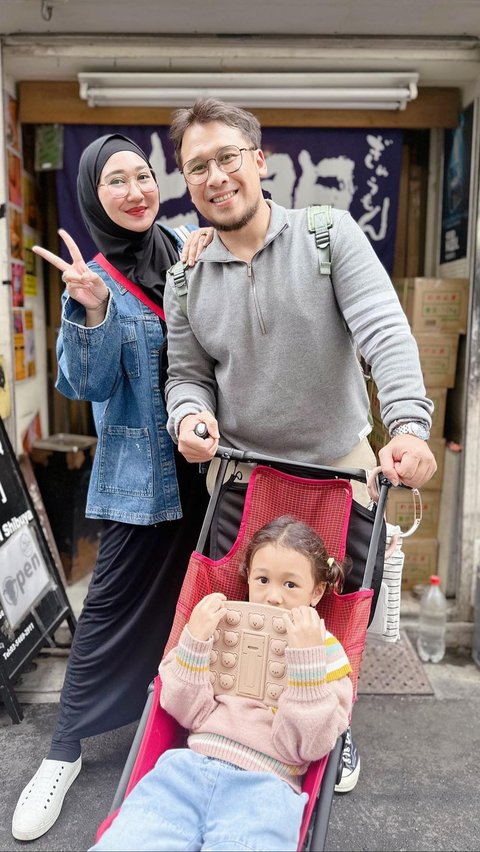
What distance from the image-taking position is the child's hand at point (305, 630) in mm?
1880

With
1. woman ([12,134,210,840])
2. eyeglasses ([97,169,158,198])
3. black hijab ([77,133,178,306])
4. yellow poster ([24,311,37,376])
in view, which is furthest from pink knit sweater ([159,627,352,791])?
yellow poster ([24,311,37,376])

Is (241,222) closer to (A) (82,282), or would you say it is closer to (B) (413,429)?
(A) (82,282)

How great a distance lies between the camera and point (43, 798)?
2.61m

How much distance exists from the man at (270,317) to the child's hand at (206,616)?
44 centimetres

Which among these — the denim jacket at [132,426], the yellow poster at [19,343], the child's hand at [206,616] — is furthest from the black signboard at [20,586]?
the child's hand at [206,616]

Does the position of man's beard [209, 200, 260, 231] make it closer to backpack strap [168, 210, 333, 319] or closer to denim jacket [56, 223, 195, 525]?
backpack strap [168, 210, 333, 319]

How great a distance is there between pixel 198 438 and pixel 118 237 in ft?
3.19

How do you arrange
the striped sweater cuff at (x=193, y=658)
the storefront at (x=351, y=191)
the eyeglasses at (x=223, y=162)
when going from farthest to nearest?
the storefront at (x=351, y=191) → the eyeglasses at (x=223, y=162) → the striped sweater cuff at (x=193, y=658)

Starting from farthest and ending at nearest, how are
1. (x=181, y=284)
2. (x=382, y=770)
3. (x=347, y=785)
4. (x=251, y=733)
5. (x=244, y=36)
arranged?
(x=244, y=36), (x=382, y=770), (x=347, y=785), (x=181, y=284), (x=251, y=733)

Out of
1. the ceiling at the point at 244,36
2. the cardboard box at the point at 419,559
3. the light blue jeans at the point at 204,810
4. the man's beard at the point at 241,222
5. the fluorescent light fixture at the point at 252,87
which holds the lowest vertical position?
the cardboard box at the point at 419,559

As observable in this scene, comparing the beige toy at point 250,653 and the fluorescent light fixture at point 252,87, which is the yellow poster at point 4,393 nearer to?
the fluorescent light fixture at point 252,87

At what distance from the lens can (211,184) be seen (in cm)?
223

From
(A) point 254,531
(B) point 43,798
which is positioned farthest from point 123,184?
(B) point 43,798

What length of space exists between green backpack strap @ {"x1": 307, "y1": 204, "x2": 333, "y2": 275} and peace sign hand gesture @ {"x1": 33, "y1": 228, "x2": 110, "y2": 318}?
74 cm
